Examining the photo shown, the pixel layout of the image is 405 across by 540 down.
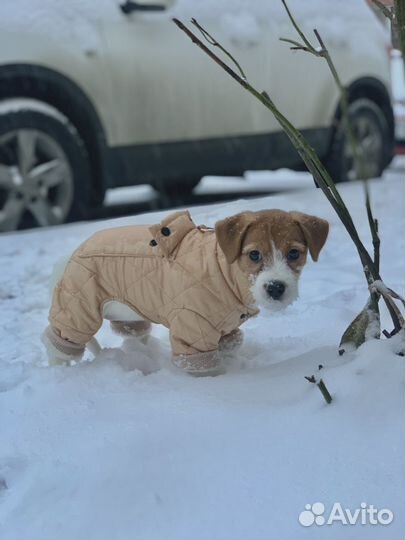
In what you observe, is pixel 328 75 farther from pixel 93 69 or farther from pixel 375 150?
pixel 93 69

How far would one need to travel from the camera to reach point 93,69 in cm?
475

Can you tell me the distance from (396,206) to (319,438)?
3.77m

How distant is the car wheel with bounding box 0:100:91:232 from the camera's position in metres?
4.48

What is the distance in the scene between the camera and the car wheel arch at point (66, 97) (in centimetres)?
459

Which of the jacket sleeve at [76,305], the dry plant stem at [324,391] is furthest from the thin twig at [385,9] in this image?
the jacket sleeve at [76,305]

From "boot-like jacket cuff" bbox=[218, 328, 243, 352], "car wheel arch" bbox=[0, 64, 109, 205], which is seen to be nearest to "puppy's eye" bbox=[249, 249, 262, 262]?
"boot-like jacket cuff" bbox=[218, 328, 243, 352]

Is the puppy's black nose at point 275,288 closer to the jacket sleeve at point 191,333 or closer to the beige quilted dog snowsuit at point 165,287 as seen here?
the beige quilted dog snowsuit at point 165,287

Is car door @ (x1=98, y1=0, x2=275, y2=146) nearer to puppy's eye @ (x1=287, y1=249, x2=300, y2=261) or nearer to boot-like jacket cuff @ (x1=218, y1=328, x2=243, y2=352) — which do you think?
boot-like jacket cuff @ (x1=218, y1=328, x2=243, y2=352)

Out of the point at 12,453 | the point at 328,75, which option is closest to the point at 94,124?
the point at 328,75

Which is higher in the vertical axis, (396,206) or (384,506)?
(384,506)

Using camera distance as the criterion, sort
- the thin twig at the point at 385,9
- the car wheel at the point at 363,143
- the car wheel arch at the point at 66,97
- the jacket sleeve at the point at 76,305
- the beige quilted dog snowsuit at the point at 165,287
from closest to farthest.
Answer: the thin twig at the point at 385,9
the beige quilted dog snowsuit at the point at 165,287
the jacket sleeve at the point at 76,305
the car wheel arch at the point at 66,97
the car wheel at the point at 363,143

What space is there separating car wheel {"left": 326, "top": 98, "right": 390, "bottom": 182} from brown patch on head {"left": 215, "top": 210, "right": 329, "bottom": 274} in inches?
148

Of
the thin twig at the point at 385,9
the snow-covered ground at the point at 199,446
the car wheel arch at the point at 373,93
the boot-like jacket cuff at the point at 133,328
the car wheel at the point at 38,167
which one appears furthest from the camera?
the car wheel arch at the point at 373,93

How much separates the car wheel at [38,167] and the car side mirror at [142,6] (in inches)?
31.4
